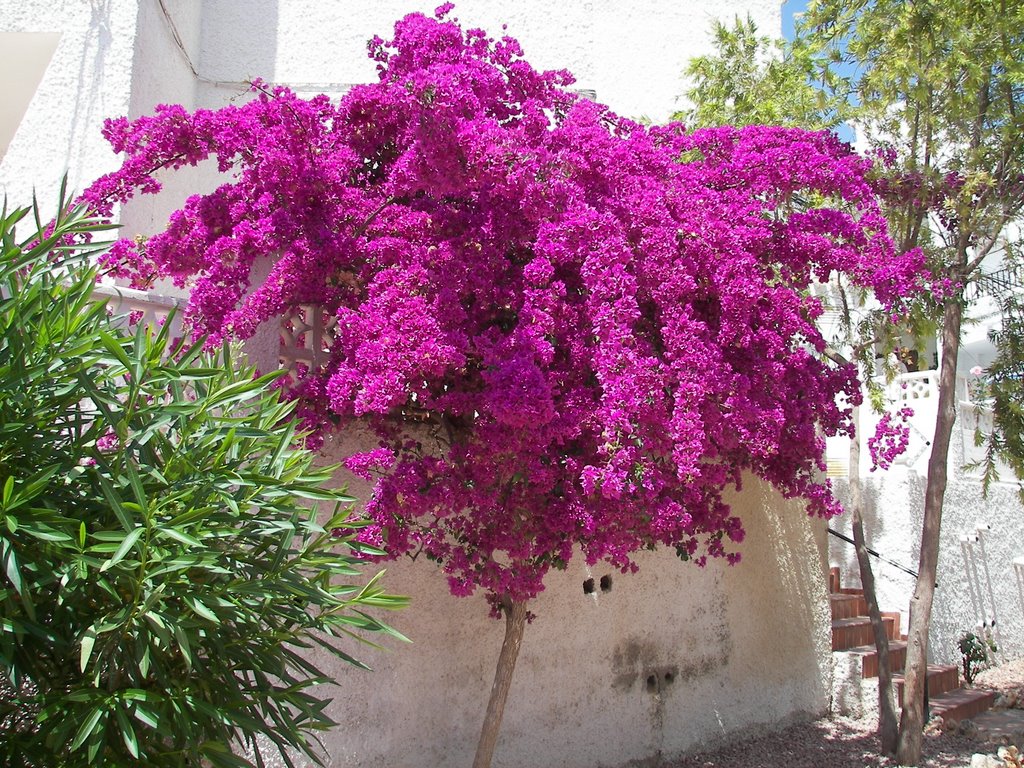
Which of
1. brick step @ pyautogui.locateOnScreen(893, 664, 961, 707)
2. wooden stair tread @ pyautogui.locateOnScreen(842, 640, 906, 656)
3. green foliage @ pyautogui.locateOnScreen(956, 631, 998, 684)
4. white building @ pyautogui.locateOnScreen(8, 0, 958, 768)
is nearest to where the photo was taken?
white building @ pyautogui.locateOnScreen(8, 0, 958, 768)

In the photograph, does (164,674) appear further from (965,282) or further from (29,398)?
(965,282)

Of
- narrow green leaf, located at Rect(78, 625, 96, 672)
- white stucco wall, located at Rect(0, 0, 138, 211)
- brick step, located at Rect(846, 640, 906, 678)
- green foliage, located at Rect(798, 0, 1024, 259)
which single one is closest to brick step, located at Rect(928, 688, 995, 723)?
brick step, located at Rect(846, 640, 906, 678)

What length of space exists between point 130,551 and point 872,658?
8.00 metres

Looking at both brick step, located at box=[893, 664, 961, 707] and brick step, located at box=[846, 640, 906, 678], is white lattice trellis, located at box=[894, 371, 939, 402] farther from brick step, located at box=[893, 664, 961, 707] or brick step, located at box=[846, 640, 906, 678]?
brick step, located at box=[846, 640, 906, 678]

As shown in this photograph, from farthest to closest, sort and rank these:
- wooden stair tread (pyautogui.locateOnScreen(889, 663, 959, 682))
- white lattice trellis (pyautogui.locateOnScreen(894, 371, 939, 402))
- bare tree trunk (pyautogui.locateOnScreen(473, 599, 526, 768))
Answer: white lattice trellis (pyautogui.locateOnScreen(894, 371, 939, 402)), wooden stair tread (pyautogui.locateOnScreen(889, 663, 959, 682)), bare tree trunk (pyautogui.locateOnScreen(473, 599, 526, 768))

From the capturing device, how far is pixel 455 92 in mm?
5023

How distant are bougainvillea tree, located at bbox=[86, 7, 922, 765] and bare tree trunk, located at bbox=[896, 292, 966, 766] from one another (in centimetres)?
162

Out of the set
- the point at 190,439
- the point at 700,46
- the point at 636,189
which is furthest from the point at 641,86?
the point at 190,439

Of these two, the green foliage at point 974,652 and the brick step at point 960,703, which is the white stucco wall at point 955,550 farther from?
the brick step at point 960,703

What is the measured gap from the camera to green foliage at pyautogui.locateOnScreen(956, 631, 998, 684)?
35.5 ft

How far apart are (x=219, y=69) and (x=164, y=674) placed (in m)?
7.96

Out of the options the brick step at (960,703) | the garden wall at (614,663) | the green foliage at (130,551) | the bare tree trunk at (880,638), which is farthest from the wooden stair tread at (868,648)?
the green foliage at (130,551)

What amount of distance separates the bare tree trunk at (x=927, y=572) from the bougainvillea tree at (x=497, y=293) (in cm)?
162

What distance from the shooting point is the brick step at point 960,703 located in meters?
9.16
